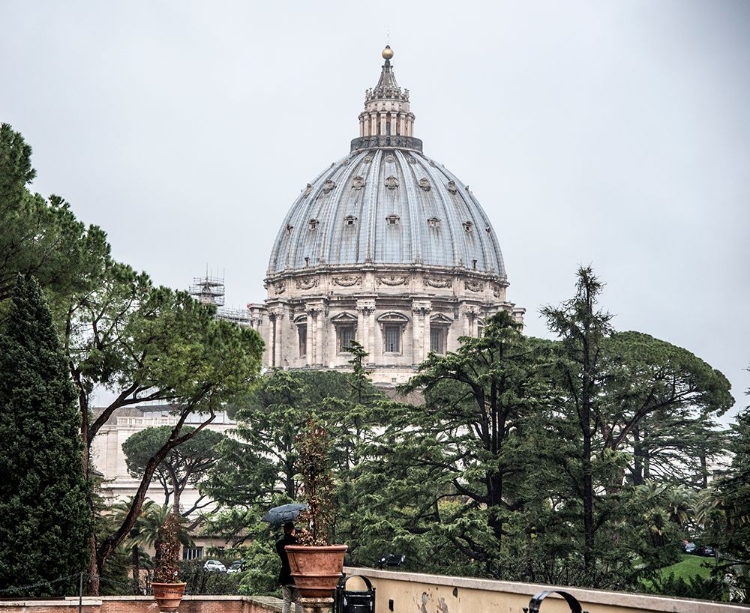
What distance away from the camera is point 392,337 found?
103 meters

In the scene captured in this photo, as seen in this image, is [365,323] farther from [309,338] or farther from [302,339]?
[302,339]

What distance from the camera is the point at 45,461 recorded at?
742 inches

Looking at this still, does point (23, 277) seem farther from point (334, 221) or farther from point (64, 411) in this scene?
point (334, 221)

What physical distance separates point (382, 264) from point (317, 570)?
92.2m

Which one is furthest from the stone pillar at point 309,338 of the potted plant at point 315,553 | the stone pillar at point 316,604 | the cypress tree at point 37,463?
the stone pillar at point 316,604

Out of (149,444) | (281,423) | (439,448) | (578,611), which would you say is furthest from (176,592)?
(149,444)

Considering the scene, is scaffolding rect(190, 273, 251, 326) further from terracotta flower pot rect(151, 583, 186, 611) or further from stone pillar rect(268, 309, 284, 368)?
terracotta flower pot rect(151, 583, 186, 611)

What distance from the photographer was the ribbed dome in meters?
106

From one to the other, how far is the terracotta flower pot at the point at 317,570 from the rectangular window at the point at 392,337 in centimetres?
9010

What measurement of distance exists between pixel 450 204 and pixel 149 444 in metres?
44.6

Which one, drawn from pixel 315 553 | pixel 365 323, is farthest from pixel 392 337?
pixel 315 553

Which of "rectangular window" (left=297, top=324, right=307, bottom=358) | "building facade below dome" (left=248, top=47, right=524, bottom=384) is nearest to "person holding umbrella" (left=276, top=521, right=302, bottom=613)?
"building facade below dome" (left=248, top=47, right=524, bottom=384)

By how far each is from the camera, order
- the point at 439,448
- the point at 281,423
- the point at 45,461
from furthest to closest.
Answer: the point at 281,423, the point at 439,448, the point at 45,461

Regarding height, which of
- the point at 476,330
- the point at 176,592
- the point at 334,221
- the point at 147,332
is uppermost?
the point at 334,221
